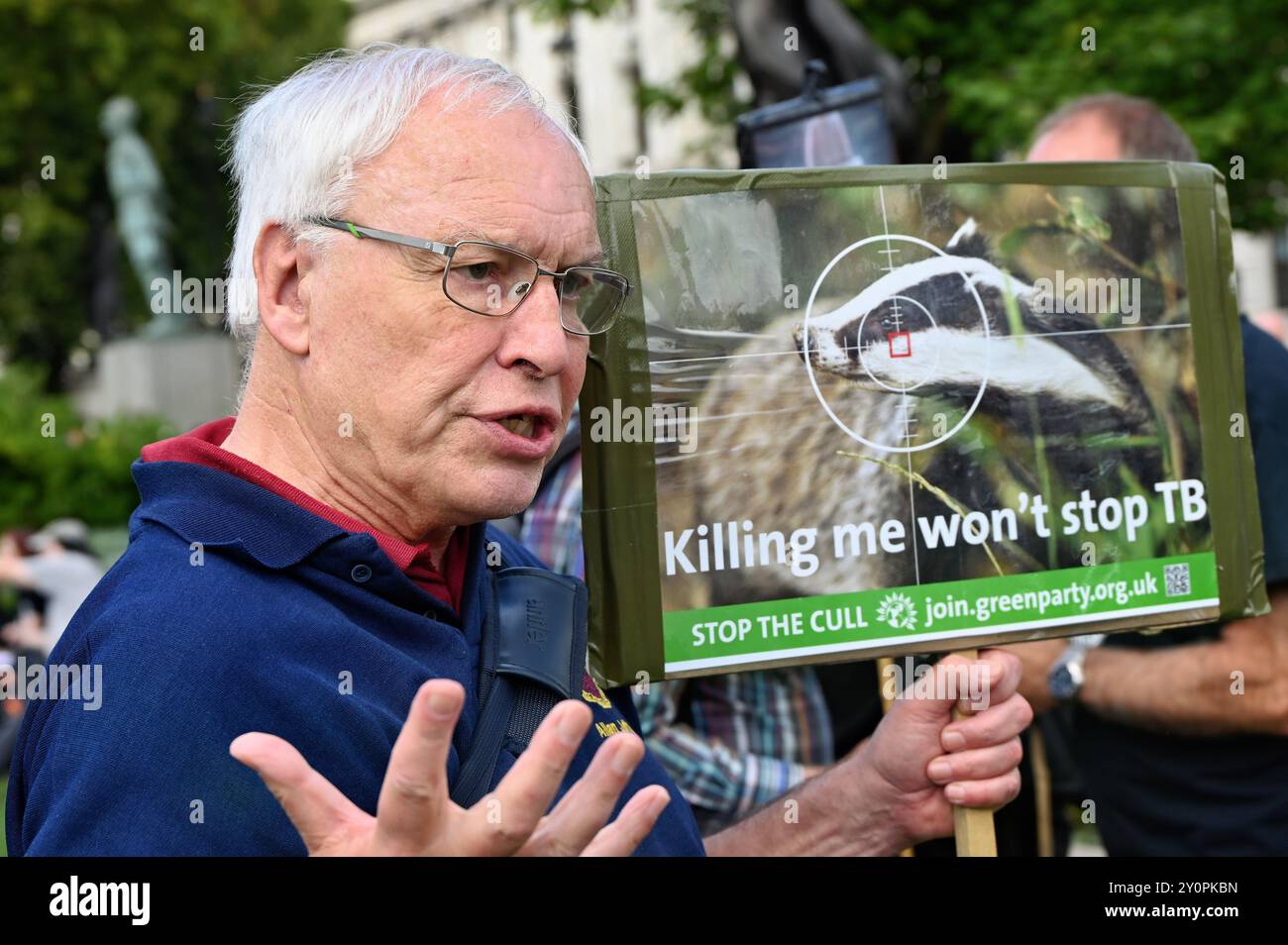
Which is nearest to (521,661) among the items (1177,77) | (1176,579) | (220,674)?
(220,674)

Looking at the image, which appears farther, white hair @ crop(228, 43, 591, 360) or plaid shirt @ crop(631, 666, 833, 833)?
plaid shirt @ crop(631, 666, 833, 833)

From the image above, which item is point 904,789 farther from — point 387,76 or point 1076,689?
point 387,76

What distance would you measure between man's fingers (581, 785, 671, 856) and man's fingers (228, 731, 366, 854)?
23 centimetres

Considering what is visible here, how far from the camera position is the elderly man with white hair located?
1493mm

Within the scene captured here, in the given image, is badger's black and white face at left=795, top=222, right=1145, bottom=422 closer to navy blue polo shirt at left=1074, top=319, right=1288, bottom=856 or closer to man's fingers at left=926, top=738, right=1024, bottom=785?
man's fingers at left=926, top=738, right=1024, bottom=785

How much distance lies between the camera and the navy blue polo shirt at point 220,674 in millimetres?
1466

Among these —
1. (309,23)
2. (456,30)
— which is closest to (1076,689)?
(309,23)

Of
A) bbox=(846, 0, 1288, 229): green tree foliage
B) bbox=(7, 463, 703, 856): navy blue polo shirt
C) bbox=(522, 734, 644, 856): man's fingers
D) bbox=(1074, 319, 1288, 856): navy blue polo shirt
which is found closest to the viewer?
bbox=(522, 734, 644, 856): man's fingers

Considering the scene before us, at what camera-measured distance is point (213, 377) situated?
19.3 metres

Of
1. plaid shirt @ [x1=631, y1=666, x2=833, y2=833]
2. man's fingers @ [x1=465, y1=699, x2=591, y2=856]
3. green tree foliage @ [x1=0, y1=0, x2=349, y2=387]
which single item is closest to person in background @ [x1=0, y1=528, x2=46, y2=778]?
plaid shirt @ [x1=631, y1=666, x2=833, y2=833]

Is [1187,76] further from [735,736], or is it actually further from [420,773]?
[420,773]

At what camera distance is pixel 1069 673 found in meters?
3.24

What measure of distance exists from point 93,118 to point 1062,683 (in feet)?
93.4

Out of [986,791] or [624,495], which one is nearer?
[624,495]
